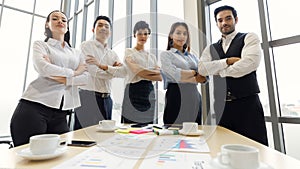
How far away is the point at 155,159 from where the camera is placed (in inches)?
18.1

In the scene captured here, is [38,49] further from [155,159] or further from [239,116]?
[239,116]

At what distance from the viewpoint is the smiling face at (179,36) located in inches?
33.4

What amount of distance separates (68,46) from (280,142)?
1.90 meters

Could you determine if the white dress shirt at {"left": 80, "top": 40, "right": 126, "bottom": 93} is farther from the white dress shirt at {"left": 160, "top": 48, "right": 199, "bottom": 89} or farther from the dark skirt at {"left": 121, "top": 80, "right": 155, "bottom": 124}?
the white dress shirt at {"left": 160, "top": 48, "right": 199, "bottom": 89}

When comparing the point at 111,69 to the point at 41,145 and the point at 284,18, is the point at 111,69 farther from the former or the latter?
the point at 284,18

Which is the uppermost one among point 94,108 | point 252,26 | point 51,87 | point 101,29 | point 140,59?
point 252,26

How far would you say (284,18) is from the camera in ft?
5.26

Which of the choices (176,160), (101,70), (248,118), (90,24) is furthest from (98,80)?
(90,24)

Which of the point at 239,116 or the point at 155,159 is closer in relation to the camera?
the point at 155,159

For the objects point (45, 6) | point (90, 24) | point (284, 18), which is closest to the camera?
point (284, 18)

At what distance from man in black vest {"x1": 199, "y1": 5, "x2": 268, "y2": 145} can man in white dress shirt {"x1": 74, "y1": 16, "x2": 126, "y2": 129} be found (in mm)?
528

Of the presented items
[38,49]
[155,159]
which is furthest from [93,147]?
[38,49]

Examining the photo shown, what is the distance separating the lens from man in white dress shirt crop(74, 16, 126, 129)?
2.87 ft

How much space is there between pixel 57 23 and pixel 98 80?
0.58 m
